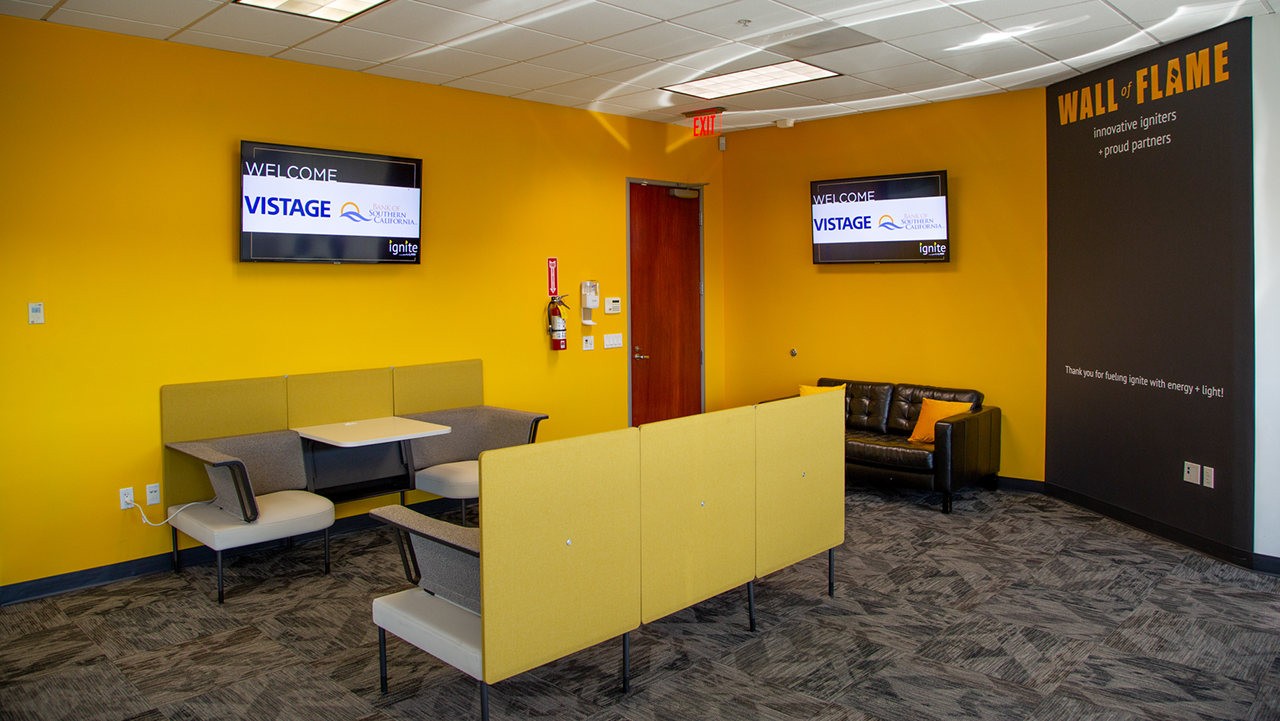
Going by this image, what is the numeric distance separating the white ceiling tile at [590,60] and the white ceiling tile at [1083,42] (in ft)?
8.27

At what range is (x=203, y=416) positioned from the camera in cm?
504

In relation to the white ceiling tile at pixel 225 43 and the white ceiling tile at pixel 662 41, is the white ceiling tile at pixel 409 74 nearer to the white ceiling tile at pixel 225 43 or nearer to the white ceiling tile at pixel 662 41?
the white ceiling tile at pixel 225 43

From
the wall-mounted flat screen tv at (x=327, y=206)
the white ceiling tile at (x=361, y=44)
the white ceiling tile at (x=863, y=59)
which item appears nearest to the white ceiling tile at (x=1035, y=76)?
the white ceiling tile at (x=863, y=59)

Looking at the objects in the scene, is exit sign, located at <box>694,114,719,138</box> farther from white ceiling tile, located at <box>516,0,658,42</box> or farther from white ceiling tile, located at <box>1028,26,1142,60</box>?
white ceiling tile, located at <box>1028,26,1142,60</box>

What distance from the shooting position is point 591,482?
3.17m

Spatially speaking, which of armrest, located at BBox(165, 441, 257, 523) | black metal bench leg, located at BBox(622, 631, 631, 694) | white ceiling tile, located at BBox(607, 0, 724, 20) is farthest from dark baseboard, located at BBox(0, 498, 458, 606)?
white ceiling tile, located at BBox(607, 0, 724, 20)

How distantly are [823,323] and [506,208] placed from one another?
10.5 feet

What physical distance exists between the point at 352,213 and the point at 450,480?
1911 millimetres

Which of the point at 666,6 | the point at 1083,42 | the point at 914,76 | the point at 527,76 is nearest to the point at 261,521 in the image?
the point at 527,76

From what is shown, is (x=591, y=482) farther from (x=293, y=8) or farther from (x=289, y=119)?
(x=289, y=119)

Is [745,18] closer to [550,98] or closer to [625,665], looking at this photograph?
[550,98]

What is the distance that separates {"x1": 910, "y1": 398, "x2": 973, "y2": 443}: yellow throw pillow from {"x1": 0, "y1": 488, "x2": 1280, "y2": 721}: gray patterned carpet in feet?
4.58

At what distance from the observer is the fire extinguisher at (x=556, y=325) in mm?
6766

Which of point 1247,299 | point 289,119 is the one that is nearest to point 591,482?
point 289,119
